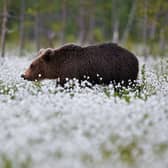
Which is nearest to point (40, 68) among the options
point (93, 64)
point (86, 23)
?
point (93, 64)

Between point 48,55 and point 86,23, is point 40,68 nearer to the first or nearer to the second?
point 48,55

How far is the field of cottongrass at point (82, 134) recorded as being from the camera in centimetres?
647

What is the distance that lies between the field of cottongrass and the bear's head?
4.58 metres

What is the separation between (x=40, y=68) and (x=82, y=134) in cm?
744

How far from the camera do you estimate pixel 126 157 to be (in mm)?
6969

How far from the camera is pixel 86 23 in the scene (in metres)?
A: 59.9

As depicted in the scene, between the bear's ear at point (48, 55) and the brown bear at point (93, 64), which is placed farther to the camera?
the bear's ear at point (48, 55)

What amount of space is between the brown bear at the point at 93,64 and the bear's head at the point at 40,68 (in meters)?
0.03

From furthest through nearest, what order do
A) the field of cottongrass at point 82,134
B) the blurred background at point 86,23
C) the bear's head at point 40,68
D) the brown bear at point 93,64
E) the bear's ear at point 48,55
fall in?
the blurred background at point 86,23 < the bear's head at point 40,68 < the bear's ear at point 48,55 < the brown bear at point 93,64 < the field of cottongrass at point 82,134

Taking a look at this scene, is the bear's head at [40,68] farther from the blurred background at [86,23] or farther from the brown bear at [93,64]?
the blurred background at [86,23]

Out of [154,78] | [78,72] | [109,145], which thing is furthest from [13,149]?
[154,78]

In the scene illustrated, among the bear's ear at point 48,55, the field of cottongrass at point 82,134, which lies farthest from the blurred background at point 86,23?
the field of cottongrass at point 82,134

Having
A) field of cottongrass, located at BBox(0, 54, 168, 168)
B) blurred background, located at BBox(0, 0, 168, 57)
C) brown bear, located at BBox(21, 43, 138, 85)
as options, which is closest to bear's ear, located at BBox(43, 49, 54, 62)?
brown bear, located at BBox(21, 43, 138, 85)

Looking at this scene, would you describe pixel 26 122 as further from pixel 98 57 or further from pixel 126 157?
pixel 98 57
